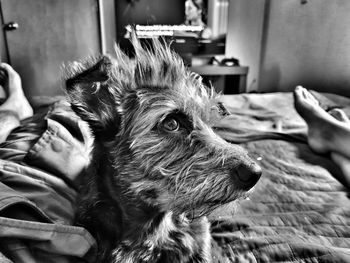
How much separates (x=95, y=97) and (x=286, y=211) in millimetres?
727

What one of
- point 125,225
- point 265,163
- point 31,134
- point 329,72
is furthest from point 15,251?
point 329,72

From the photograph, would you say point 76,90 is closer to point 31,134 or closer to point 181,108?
point 181,108

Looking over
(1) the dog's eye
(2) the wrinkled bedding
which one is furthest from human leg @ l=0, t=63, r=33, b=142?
(2) the wrinkled bedding

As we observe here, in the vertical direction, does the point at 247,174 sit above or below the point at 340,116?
→ above

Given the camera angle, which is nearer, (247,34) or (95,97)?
(95,97)

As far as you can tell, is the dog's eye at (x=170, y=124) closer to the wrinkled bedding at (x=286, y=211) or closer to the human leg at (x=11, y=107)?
the wrinkled bedding at (x=286, y=211)

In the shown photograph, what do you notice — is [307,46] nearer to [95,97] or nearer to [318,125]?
[318,125]

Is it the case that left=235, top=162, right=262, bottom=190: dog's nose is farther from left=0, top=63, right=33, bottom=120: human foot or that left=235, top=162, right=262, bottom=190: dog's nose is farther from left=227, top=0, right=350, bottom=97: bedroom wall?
left=227, top=0, right=350, bottom=97: bedroom wall

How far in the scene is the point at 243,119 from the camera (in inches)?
77.0

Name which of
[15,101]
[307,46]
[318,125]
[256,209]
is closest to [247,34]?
[307,46]

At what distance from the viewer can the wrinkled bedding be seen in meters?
0.81

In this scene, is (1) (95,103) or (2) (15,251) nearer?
(2) (15,251)

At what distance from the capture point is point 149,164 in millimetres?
765

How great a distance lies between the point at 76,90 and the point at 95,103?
57mm
